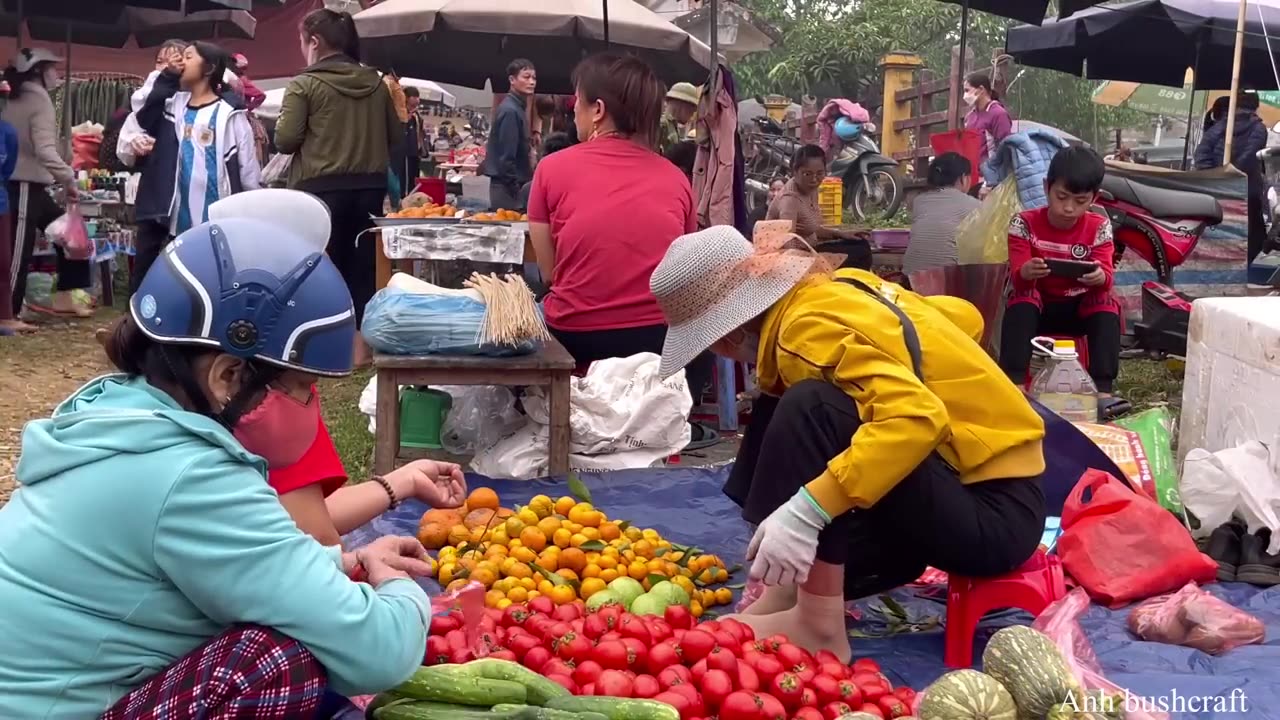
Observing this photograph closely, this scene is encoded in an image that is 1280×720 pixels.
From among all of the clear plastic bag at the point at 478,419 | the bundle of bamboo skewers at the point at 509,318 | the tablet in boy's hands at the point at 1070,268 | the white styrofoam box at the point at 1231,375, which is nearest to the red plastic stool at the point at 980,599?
the white styrofoam box at the point at 1231,375

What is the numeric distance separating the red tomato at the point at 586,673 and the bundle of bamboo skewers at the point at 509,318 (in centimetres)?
234

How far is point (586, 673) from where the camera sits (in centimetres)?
256

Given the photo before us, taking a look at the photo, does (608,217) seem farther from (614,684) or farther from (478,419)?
(614,684)

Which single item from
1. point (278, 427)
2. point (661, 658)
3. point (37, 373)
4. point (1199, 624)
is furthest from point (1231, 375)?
point (37, 373)

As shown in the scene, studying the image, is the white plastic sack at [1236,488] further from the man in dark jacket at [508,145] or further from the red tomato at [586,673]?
the man in dark jacket at [508,145]

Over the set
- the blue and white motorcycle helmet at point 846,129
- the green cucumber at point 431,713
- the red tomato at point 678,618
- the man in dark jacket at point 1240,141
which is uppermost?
the blue and white motorcycle helmet at point 846,129

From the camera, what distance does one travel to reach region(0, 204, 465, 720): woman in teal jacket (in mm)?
1861

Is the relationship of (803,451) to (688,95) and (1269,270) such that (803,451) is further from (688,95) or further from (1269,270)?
(1269,270)

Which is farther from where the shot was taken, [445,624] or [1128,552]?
[1128,552]

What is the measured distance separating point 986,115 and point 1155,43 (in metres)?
2.00

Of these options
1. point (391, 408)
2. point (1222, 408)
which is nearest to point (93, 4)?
point (391, 408)

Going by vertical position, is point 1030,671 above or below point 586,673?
above

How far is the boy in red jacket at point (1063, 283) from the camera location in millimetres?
5680

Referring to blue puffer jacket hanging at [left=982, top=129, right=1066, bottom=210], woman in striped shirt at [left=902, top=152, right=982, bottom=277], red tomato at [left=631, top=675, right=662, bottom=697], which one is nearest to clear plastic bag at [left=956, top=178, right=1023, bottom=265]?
woman in striped shirt at [left=902, top=152, right=982, bottom=277]
